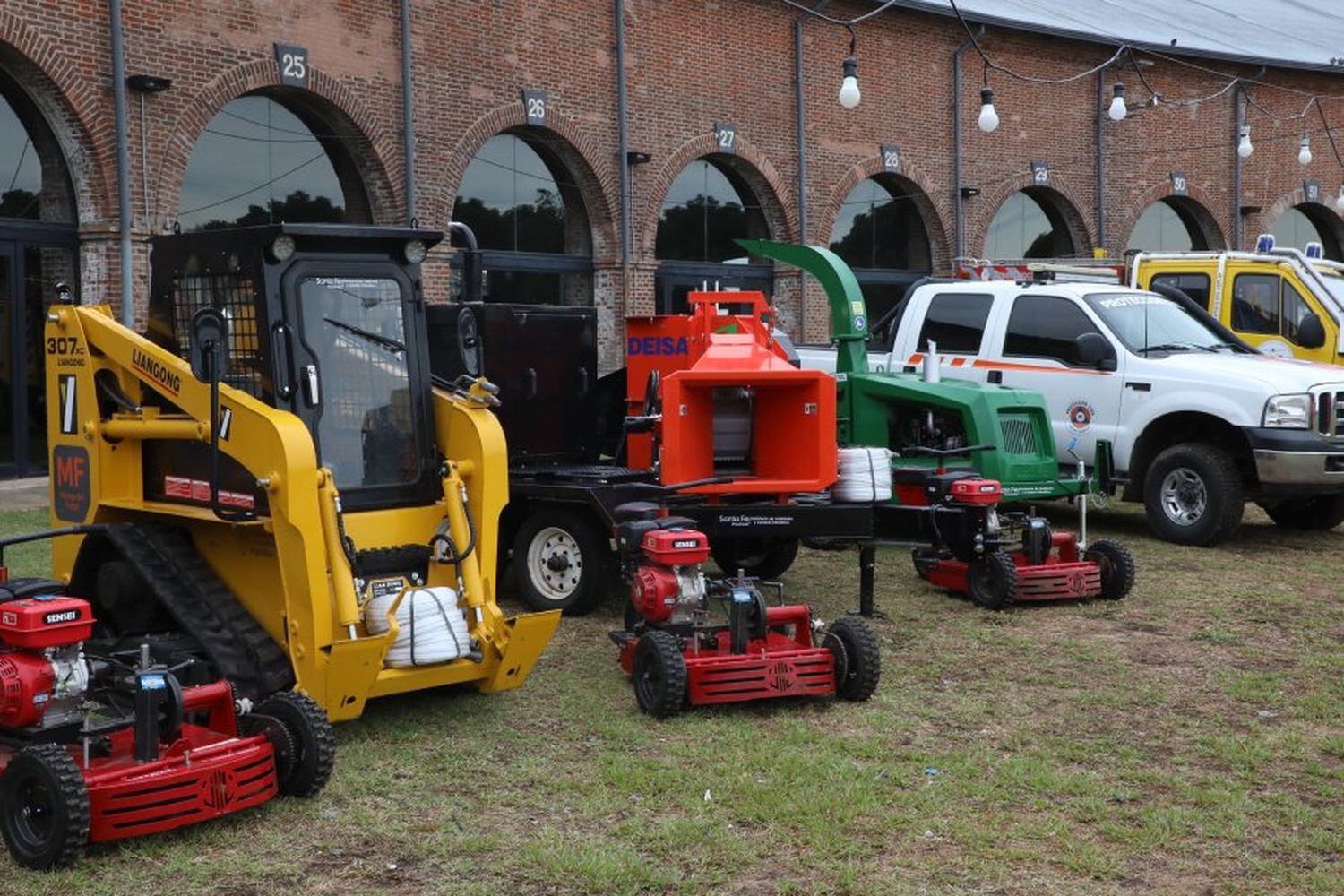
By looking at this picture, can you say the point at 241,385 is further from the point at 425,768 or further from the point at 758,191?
the point at 758,191

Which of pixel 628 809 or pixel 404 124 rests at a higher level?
pixel 404 124

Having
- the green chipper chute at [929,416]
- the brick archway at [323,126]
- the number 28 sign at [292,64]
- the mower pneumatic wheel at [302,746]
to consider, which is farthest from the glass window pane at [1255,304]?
the mower pneumatic wheel at [302,746]

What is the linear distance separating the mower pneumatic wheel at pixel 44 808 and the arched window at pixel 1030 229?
2369 centimetres

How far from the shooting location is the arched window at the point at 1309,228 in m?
A: 32.7

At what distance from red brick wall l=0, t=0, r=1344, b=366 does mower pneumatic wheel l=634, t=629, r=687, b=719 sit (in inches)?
424

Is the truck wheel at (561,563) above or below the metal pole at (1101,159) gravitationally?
below

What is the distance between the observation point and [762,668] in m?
6.77

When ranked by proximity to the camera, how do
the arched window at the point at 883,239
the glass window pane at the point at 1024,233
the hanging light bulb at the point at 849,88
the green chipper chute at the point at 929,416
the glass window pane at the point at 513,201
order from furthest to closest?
the glass window pane at the point at 1024,233 → the arched window at the point at 883,239 → the glass window pane at the point at 513,201 → the hanging light bulb at the point at 849,88 → the green chipper chute at the point at 929,416

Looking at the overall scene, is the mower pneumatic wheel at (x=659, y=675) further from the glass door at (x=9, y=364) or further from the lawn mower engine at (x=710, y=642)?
the glass door at (x=9, y=364)

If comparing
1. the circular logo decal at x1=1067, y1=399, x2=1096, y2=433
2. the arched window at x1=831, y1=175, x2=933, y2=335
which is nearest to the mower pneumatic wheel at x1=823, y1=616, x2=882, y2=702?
the circular logo decal at x1=1067, y1=399, x2=1096, y2=433

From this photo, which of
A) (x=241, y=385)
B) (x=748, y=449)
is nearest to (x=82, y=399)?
(x=241, y=385)

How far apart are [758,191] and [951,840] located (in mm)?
18741

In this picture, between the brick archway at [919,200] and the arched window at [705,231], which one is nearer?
the arched window at [705,231]

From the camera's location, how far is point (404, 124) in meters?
18.2
